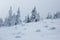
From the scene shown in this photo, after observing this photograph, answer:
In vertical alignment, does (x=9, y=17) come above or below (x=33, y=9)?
below

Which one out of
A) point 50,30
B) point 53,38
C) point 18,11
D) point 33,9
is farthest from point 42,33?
point 18,11

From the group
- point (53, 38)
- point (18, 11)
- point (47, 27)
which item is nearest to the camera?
point (53, 38)

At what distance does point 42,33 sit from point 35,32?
0.90ft

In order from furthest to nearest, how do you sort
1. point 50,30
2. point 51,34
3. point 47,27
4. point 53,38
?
point 47,27 < point 50,30 < point 51,34 < point 53,38

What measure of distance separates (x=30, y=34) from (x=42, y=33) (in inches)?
14.5

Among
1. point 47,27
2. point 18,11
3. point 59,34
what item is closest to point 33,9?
point 18,11

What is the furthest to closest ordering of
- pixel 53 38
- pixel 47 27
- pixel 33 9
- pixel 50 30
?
pixel 33 9 < pixel 47 27 < pixel 50 30 < pixel 53 38

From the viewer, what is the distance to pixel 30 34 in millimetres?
4570

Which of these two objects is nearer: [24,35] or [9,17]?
[24,35]

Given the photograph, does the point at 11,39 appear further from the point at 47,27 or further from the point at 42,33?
the point at 47,27

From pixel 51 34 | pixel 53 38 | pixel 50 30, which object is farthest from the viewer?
pixel 50 30

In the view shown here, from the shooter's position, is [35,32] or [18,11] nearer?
[35,32]

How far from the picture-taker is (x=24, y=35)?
456 centimetres

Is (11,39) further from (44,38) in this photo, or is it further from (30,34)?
(44,38)
